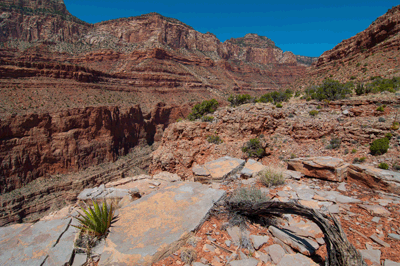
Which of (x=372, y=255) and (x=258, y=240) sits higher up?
(x=372, y=255)

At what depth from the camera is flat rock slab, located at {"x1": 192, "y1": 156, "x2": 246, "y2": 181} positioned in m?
5.94

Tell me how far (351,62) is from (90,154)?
40.4m

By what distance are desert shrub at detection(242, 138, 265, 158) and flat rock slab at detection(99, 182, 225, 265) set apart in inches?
183

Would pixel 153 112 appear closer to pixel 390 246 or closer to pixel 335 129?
pixel 335 129

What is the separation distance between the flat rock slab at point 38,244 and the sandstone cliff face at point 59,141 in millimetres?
30087

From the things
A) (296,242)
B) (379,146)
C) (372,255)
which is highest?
(379,146)

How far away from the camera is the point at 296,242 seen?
3.06 metres

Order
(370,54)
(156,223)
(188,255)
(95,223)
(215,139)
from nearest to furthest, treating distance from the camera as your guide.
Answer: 1. (188,255)
2. (95,223)
3. (156,223)
4. (215,139)
5. (370,54)

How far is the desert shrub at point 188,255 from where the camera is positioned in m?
2.88

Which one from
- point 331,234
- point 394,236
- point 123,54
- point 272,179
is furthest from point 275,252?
point 123,54

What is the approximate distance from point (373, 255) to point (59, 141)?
36431mm

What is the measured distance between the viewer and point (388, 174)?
468 cm

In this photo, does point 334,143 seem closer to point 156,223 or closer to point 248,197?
point 248,197

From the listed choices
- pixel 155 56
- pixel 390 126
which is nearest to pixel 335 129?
pixel 390 126
